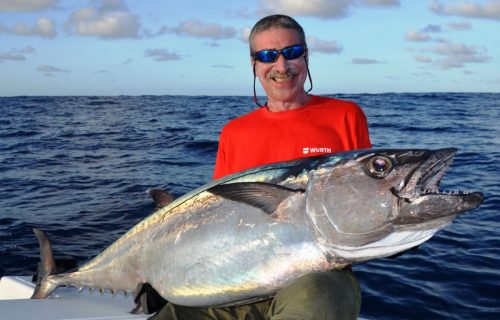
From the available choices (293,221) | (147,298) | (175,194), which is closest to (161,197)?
(147,298)

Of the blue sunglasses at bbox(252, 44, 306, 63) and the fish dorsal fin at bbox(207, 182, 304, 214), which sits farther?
the blue sunglasses at bbox(252, 44, 306, 63)

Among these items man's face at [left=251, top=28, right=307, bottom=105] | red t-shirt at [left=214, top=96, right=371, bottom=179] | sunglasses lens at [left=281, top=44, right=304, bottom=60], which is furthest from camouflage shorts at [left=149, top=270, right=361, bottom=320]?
sunglasses lens at [left=281, top=44, right=304, bottom=60]

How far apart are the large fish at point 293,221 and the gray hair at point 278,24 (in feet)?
5.31

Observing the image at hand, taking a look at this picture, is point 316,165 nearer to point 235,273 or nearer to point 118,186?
point 235,273

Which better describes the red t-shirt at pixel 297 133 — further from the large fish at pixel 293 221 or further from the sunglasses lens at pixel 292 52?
the large fish at pixel 293 221

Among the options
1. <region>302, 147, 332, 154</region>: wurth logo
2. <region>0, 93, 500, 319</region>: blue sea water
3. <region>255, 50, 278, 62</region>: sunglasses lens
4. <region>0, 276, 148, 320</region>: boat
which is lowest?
<region>0, 93, 500, 319</region>: blue sea water

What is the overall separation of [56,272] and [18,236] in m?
5.43

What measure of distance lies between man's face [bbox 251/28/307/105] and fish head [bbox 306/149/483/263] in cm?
160

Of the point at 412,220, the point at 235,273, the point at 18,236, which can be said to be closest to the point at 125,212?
the point at 18,236

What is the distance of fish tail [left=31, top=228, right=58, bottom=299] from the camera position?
423cm

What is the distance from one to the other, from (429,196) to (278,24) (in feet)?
7.40

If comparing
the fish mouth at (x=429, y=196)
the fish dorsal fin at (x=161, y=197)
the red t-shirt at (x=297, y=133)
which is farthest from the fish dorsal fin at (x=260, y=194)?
the red t-shirt at (x=297, y=133)

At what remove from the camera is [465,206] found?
2703 millimetres

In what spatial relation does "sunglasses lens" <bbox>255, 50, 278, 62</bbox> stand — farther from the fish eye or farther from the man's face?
the fish eye
